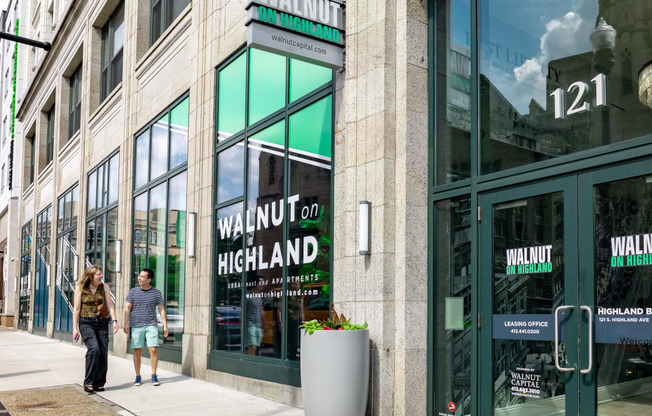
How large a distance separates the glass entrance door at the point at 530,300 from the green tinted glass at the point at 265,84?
14.2 feet

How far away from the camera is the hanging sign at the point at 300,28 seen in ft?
24.1

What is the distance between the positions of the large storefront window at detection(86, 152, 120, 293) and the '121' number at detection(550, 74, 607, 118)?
559 inches

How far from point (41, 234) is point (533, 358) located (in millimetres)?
28040

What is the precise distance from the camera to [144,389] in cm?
1054

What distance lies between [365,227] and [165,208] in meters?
7.99

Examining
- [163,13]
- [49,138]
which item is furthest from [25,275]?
[163,13]

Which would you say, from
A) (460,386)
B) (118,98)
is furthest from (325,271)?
(118,98)

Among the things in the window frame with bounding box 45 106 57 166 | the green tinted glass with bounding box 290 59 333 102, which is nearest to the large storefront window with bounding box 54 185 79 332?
the window frame with bounding box 45 106 57 166

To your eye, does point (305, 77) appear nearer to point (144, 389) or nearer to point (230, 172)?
point (230, 172)

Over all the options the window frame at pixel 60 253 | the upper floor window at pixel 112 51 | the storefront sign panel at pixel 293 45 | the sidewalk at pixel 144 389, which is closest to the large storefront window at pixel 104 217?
the window frame at pixel 60 253

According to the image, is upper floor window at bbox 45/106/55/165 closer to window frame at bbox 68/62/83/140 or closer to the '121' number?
window frame at bbox 68/62/83/140

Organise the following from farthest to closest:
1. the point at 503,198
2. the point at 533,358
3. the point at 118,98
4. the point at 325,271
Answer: the point at 118,98, the point at 325,271, the point at 503,198, the point at 533,358

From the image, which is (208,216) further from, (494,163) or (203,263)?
(494,163)

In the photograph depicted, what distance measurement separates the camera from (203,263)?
11852 millimetres
